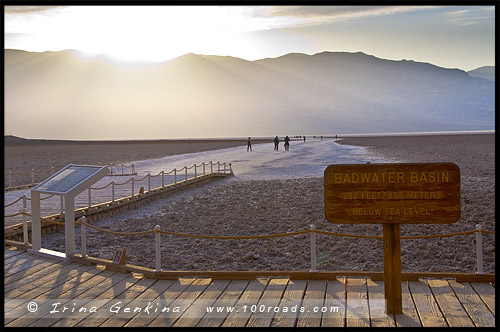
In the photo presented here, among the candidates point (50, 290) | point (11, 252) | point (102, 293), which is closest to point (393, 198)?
point (102, 293)

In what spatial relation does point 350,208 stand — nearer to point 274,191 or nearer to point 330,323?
point 330,323

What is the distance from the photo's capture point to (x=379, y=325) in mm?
5043

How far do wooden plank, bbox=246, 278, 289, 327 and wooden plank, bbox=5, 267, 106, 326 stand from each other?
2.10 metres

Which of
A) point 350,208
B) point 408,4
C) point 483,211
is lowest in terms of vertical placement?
point 483,211

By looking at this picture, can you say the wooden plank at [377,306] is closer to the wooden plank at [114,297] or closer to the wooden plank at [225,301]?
the wooden plank at [225,301]

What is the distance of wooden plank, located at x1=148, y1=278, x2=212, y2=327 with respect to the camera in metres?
5.19

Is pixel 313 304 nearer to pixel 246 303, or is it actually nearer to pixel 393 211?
pixel 246 303

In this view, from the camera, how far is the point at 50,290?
21.1 ft

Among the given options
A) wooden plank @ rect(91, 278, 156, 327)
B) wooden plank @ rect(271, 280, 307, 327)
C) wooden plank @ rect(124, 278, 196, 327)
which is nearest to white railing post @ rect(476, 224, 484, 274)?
wooden plank @ rect(271, 280, 307, 327)

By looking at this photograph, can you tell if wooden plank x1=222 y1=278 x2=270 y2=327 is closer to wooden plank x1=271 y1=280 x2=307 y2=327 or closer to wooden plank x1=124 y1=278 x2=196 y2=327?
wooden plank x1=271 y1=280 x2=307 y2=327

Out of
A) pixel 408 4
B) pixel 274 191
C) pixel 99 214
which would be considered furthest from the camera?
pixel 274 191

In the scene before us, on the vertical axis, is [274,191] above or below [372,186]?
below

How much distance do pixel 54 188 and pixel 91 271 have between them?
163 cm

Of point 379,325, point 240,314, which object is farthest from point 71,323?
point 379,325
